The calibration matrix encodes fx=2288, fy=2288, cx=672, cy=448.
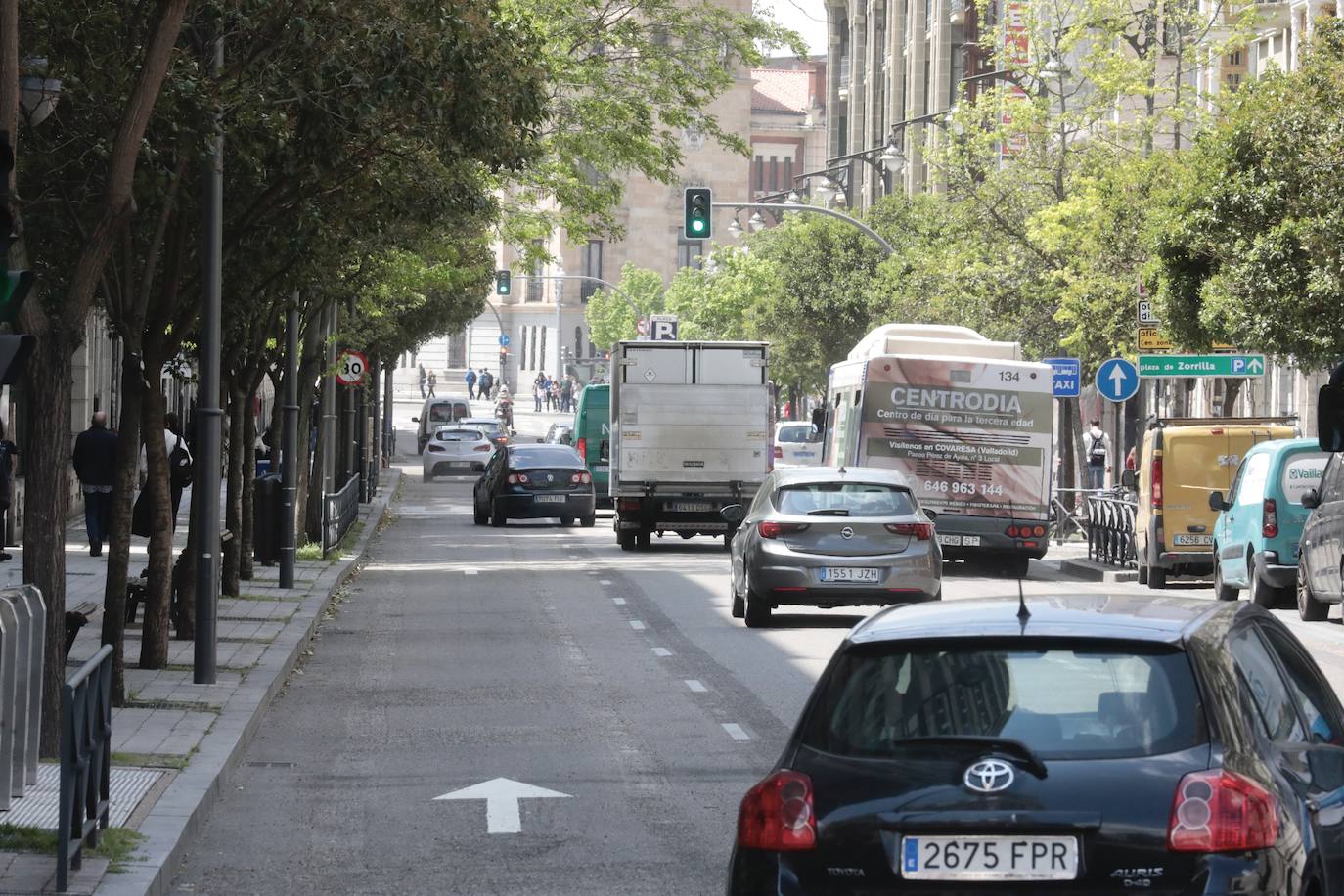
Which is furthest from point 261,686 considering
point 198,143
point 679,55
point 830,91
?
point 830,91

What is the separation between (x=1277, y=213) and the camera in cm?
3102

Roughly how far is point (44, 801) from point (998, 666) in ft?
17.1

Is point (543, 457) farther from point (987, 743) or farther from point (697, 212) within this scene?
point (987, 743)

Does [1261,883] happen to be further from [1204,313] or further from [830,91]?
[830,91]

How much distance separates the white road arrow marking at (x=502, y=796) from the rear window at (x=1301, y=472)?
14683 mm

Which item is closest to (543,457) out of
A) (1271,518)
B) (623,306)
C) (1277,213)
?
(1277,213)

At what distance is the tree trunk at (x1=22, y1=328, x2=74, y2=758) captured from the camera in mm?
11023

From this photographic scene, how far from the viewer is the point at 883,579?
813 inches

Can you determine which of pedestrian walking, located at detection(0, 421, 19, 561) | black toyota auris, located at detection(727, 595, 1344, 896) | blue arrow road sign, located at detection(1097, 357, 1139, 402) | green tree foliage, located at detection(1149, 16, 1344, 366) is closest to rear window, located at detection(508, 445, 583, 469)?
blue arrow road sign, located at detection(1097, 357, 1139, 402)

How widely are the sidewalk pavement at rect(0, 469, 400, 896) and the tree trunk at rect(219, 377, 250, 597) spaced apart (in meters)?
0.25

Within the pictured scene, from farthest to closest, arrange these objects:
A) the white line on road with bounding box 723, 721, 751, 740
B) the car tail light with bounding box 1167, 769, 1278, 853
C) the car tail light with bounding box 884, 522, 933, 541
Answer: the car tail light with bounding box 884, 522, 933, 541, the white line on road with bounding box 723, 721, 751, 740, the car tail light with bounding box 1167, 769, 1278, 853

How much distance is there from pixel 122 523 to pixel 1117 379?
69.6ft

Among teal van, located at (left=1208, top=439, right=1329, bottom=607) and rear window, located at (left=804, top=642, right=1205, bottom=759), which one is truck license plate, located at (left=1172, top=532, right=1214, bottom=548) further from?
rear window, located at (left=804, top=642, right=1205, bottom=759)

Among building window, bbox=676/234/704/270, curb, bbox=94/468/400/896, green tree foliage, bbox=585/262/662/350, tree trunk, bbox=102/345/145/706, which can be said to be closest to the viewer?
curb, bbox=94/468/400/896
